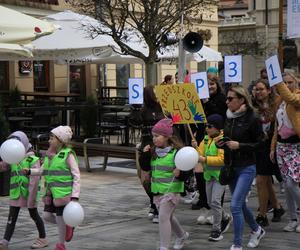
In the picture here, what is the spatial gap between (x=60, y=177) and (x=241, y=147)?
182cm

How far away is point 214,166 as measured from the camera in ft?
23.4

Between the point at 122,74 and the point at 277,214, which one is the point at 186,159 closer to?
the point at 277,214

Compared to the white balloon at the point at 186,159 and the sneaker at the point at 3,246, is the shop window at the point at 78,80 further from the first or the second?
the white balloon at the point at 186,159

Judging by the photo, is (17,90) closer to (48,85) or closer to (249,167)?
(48,85)

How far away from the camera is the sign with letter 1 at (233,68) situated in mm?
12055

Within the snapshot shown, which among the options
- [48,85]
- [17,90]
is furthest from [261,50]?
[17,90]

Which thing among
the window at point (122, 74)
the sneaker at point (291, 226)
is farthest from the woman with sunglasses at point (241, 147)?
the window at point (122, 74)

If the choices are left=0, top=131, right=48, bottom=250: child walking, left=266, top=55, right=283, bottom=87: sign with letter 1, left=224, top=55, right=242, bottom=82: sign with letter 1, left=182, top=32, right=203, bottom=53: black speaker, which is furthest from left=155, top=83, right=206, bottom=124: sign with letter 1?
left=224, top=55, right=242, bottom=82: sign with letter 1

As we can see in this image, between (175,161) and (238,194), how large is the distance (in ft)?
2.58

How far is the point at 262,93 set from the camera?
25.7 feet

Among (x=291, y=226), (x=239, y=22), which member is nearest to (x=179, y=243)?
(x=291, y=226)

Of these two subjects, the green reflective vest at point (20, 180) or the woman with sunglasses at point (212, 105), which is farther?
the woman with sunglasses at point (212, 105)

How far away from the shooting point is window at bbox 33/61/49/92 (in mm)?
21511

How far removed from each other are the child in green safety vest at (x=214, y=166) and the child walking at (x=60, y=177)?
1459 mm
